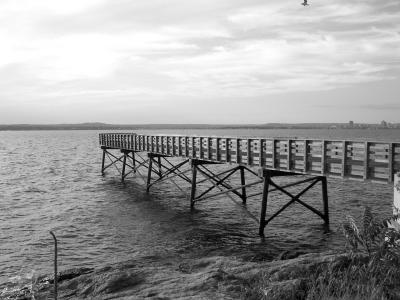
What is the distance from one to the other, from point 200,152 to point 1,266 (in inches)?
533

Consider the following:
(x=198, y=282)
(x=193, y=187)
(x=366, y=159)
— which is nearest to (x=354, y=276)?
(x=198, y=282)

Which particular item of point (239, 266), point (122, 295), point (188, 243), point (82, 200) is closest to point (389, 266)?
point (239, 266)

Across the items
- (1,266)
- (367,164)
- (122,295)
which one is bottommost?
(1,266)

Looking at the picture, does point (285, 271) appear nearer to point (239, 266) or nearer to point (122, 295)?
point (239, 266)

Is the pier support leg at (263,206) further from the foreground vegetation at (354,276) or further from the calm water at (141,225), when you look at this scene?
the foreground vegetation at (354,276)

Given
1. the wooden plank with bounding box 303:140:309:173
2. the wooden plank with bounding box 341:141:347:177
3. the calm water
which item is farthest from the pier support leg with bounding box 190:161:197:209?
the wooden plank with bounding box 341:141:347:177

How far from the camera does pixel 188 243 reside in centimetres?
1919

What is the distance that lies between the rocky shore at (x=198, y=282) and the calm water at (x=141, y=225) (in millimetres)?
3628

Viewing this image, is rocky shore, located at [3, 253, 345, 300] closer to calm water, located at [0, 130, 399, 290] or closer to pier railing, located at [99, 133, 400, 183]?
calm water, located at [0, 130, 399, 290]

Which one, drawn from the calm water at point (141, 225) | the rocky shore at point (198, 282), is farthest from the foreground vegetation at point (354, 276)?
the calm water at point (141, 225)

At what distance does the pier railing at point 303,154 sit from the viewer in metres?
16.2

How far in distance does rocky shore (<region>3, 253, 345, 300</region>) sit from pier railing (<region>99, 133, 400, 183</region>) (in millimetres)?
6195

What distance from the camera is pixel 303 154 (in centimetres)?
1922

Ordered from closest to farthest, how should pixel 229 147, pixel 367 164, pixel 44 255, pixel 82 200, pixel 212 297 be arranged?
pixel 212 297 < pixel 367 164 < pixel 44 255 < pixel 229 147 < pixel 82 200
